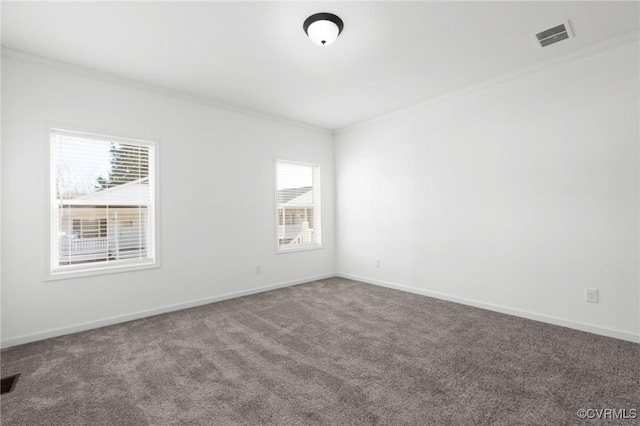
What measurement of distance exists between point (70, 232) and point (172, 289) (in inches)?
49.4

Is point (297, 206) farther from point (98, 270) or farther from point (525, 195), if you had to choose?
point (525, 195)

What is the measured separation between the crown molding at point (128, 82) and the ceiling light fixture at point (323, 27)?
209 centimetres

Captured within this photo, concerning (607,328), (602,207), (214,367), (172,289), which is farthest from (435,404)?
(172,289)

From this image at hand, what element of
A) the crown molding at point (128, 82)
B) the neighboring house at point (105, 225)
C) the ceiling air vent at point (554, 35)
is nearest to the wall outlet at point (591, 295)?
the ceiling air vent at point (554, 35)

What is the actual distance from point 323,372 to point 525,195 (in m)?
2.94

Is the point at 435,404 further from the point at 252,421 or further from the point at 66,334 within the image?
the point at 66,334

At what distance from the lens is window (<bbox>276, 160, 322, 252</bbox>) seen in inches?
199

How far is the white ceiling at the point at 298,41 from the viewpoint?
237cm

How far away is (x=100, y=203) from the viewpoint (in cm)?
336

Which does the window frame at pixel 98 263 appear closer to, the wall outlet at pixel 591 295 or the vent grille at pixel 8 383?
the vent grille at pixel 8 383

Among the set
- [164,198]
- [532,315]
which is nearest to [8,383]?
[164,198]

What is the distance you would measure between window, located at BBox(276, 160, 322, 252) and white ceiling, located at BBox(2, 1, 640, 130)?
1589 millimetres

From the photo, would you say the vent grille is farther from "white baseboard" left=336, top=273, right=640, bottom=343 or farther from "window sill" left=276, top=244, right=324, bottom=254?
"white baseboard" left=336, top=273, right=640, bottom=343

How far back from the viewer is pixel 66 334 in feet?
10.1
